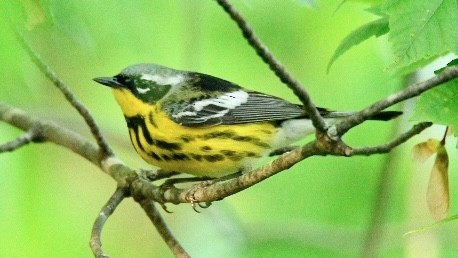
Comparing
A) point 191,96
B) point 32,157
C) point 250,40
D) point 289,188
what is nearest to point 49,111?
point 32,157

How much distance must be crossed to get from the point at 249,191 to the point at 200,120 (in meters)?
2.14

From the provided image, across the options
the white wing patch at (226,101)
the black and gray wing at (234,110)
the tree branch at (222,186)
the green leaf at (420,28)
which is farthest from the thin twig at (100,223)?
the green leaf at (420,28)

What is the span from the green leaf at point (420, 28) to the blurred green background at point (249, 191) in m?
1.24

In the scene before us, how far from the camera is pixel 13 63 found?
1571 mm

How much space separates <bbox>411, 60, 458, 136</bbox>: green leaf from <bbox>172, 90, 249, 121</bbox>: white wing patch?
1.50m

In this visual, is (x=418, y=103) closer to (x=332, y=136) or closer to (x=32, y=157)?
(x=332, y=136)

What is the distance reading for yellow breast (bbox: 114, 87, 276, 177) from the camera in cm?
314

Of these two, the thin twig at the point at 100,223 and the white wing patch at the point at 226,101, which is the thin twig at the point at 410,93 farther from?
the white wing patch at the point at 226,101

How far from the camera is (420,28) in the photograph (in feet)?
5.78

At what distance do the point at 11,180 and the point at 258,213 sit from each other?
2.07m

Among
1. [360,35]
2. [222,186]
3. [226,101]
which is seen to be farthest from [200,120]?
[360,35]

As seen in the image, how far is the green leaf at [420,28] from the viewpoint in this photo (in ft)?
5.71

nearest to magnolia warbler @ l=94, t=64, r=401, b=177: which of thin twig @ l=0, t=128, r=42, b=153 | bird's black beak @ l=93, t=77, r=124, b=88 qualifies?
bird's black beak @ l=93, t=77, r=124, b=88

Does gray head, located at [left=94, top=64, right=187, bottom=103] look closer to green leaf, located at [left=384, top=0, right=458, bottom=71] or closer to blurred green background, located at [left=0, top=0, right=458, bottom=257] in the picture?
blurred green background, located at [left=0, top=0, right=458, bottom=257]
